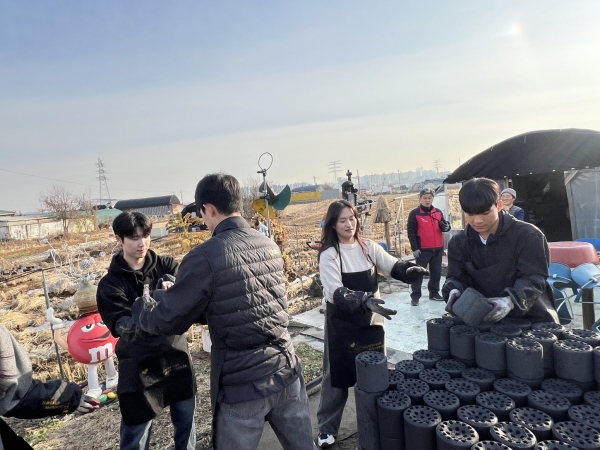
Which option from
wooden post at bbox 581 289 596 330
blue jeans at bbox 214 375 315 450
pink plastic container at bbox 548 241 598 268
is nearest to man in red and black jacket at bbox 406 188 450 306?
pink plastic container at bbox 548 241 598 268

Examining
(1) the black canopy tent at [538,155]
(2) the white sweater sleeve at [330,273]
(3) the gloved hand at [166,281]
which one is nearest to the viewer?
(3) the gloved hand at [166,281]

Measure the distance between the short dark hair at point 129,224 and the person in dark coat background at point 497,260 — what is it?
1910 millimetres

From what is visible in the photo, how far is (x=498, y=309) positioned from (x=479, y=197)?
1.97 feet

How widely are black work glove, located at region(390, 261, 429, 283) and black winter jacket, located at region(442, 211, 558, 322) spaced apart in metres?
0.22

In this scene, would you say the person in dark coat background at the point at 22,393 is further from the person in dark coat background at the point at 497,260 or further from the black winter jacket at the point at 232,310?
the person in dark coat background at the point at 497,260

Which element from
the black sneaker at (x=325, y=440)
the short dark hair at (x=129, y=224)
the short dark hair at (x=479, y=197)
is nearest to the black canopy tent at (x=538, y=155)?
the short dark hair at (x=479, y=197)

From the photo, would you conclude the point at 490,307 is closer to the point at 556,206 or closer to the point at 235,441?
the point at 235,441

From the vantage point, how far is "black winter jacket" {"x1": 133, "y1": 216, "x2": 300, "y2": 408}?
5.32ft

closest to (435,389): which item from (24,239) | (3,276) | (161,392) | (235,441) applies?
(235,441)

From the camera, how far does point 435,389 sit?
1735 millimetres

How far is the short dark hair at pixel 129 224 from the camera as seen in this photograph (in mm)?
2271

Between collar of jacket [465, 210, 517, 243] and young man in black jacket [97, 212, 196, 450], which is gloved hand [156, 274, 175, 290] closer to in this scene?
young man in black jacket [97, 212, 196, 450]

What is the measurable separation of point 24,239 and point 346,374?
32.2 m

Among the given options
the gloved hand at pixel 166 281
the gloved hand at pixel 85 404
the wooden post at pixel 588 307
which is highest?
the gloved hand at pixel 166 281
